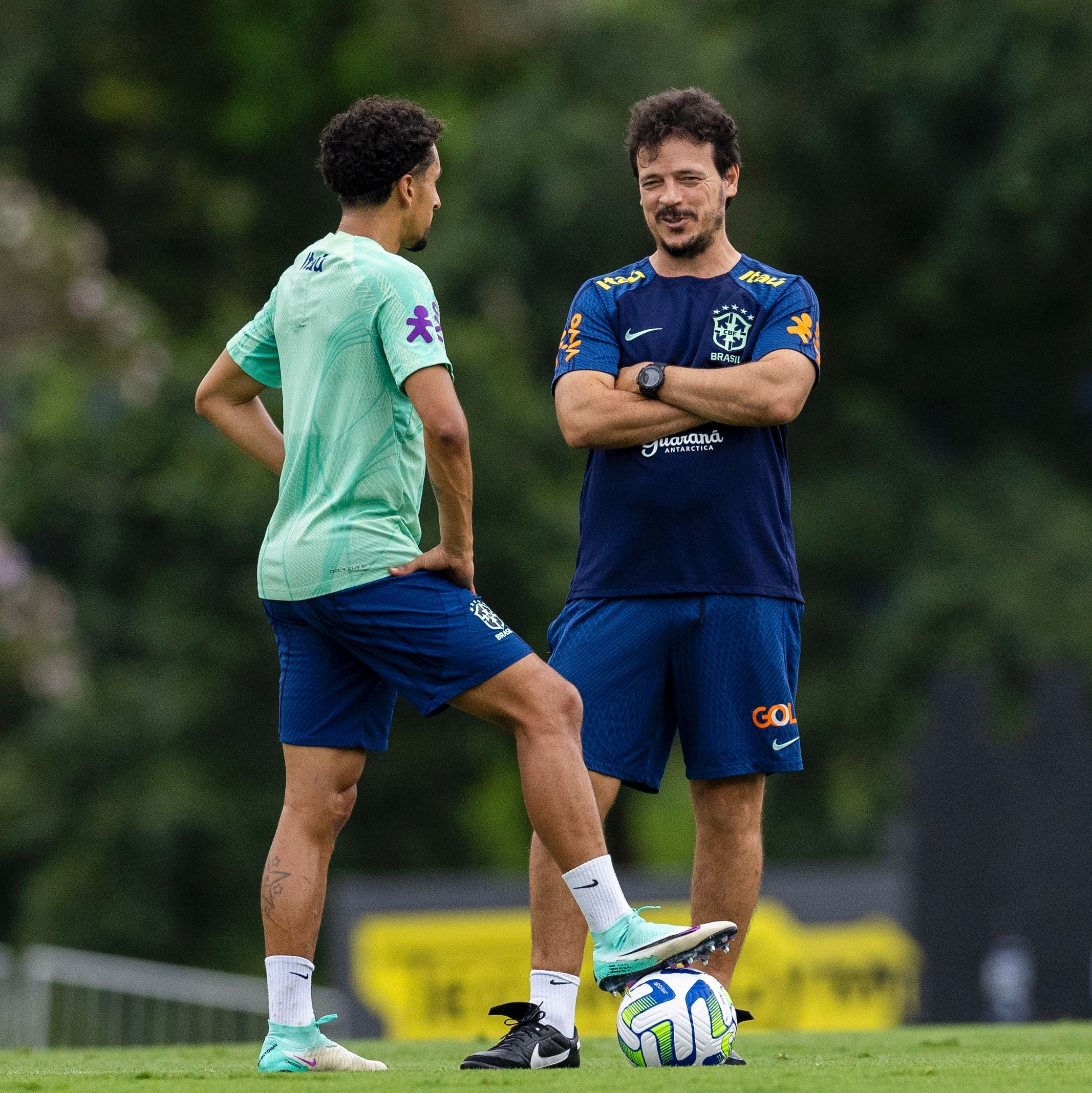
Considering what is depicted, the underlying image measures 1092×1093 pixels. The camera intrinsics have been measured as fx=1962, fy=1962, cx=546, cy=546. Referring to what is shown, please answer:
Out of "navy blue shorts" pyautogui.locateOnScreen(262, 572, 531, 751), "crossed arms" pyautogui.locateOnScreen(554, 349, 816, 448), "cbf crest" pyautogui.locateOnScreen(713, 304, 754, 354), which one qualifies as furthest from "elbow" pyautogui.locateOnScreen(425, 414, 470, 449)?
"cbf crest" pyautogui.locateOnScreen(713, 304, 754, 354)

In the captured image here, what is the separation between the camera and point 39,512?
2128cm

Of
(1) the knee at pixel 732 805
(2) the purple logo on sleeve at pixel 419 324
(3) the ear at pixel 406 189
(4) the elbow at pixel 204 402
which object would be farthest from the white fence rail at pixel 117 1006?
(2) the purple logo on sleeve at pixel 419 324

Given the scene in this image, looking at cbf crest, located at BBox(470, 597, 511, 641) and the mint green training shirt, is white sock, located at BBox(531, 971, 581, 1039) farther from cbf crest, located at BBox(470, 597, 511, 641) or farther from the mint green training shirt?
the mint green training shirt

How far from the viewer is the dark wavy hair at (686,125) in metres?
5.31

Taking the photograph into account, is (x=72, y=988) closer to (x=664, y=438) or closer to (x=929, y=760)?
(x=929, y=760)

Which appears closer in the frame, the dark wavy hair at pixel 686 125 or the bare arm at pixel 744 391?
the bare arm at pixel 744 391

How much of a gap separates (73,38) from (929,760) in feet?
53.4

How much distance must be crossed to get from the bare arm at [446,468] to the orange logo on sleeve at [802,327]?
104 cm

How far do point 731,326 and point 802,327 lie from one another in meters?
0.19

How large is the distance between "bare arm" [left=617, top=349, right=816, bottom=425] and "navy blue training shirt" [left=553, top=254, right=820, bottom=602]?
7 centimetres

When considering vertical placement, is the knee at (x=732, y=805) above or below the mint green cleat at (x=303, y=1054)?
above

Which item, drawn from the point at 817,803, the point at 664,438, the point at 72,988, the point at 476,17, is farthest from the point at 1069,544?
the point at 664,438

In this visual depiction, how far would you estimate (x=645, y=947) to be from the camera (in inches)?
178

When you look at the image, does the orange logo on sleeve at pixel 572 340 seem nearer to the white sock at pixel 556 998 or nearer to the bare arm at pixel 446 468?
the bare arm at pixel 446 468
